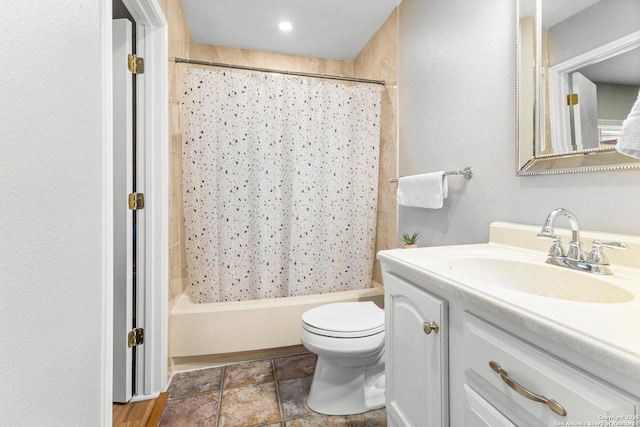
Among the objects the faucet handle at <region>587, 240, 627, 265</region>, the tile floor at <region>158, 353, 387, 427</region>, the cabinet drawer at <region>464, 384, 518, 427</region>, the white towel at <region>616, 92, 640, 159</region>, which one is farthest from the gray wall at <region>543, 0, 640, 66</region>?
the tile floor at <region>158, 353, 387, 427</region>

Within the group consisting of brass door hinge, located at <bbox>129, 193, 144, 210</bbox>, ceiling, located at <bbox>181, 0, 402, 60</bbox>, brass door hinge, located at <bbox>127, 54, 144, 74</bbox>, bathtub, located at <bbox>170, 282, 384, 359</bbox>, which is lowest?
bathtub, located at <bbox>170, 282, 384, 359</bbox>

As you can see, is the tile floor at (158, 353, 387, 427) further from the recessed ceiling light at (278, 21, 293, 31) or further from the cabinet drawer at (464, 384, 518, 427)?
the recessed ceiling light at (278, 21, 293, 31)

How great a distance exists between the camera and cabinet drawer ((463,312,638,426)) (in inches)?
16.7

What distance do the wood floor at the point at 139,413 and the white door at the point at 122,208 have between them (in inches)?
2.0

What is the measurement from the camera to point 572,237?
0.86 meters

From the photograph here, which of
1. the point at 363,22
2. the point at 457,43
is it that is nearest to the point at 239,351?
the point at 457,43

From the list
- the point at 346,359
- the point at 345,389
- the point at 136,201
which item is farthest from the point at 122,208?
the point at 345,389

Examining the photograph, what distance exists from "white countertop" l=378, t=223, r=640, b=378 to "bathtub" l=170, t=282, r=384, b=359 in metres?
1.07

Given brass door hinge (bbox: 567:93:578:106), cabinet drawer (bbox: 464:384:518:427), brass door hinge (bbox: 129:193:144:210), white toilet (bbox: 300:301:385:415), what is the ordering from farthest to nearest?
brass door hinge (bbox: 129:193:144:210)
white toilet (bbox: 300:301:385:415)
brass door hinge (bbox: 567:93:578:106)
cabinet drawer (bbox: 464:384:518:427)

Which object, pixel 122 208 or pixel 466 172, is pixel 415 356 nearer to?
pixel 466 172

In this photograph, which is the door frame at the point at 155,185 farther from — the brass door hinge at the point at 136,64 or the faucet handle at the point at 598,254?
the faucet handle at the point at 598,254

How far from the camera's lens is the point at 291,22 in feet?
7.19

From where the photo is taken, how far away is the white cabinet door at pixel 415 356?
777 millimetres

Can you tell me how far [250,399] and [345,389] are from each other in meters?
0.50
